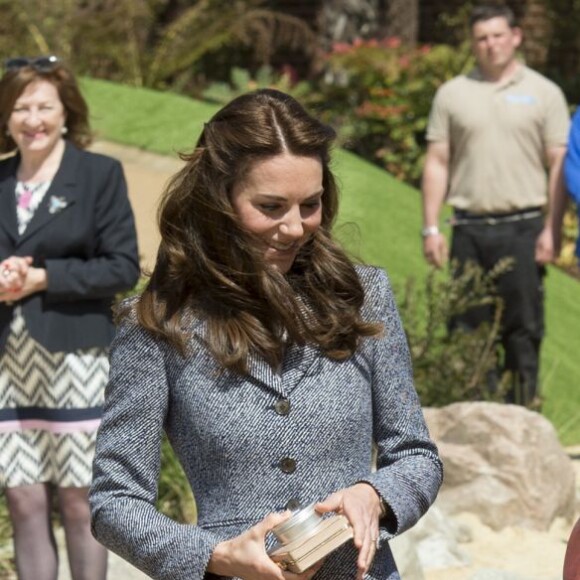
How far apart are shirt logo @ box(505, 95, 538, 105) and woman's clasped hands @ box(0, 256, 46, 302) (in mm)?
3375

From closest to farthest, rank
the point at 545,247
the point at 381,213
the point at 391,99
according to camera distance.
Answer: the point at 545,247 → the point at 381,213 → the point at 391,99

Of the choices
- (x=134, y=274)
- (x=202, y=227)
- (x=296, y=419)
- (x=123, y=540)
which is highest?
(x=202, y=227)

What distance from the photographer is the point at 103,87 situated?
13.0 meters

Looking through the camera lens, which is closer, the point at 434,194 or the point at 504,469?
the point at 504,469

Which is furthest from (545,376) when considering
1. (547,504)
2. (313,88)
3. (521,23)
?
(521,23)

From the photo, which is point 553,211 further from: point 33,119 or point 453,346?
point 33,119

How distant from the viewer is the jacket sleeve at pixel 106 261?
4664mm

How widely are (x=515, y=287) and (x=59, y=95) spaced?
124 inches

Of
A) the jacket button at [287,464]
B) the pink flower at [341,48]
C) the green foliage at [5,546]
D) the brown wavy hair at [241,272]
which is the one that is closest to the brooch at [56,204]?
the green foliage at [5,546]

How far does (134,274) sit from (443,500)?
7.25ft

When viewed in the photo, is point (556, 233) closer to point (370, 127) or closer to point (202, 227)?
point (202, 227)

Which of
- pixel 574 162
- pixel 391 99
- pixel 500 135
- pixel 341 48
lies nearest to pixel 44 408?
pixel 574 162

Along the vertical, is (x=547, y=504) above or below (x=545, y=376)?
above

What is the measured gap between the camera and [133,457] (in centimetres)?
253
